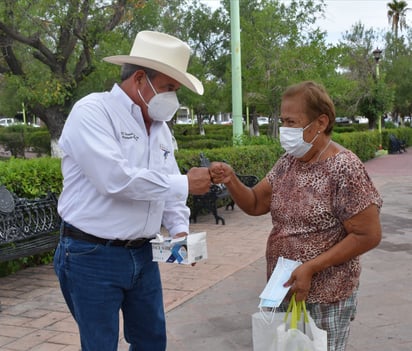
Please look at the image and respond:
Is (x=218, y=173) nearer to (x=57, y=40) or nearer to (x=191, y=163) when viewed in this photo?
(x=191, y=163)

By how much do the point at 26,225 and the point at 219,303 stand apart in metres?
2.22

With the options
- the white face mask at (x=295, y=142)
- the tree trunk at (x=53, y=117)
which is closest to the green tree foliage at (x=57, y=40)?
the tree trunk at (x=53, y=117)

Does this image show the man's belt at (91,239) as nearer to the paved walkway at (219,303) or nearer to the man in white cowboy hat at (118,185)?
the man in white cowboy hat at (118,185)

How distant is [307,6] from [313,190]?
17669 millimetres

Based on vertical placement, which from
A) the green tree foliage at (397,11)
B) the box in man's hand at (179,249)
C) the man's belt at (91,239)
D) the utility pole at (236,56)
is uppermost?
the green tree foliage at (397,11)

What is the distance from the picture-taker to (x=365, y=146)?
66.6ft

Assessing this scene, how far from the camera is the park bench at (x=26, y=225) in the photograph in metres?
5.22

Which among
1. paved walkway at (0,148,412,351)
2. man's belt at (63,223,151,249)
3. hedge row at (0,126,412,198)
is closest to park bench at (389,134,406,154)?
hedge row at (0,126,412,198)

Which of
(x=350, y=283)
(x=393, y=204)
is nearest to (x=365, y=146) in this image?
(x=393, y=204)

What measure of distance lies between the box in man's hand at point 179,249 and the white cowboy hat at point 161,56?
74 centimetres

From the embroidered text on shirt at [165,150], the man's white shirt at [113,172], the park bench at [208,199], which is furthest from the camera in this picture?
the park bench at [208,199]

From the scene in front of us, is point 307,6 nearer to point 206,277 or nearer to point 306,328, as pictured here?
point 206,277

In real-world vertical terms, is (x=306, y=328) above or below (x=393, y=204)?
above

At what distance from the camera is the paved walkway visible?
13.1ft
